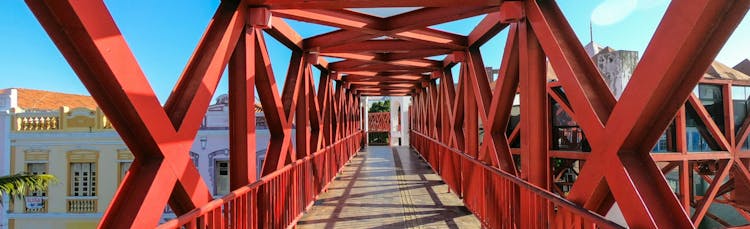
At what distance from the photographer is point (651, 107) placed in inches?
87.4

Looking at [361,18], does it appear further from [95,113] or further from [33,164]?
[33,164]

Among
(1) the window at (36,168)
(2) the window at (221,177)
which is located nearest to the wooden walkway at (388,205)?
(2) the window at (221,177)

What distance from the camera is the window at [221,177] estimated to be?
57.2 feet

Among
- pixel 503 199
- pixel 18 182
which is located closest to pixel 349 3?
pixel 503 199

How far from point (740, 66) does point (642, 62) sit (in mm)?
31819

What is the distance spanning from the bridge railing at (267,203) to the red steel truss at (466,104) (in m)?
0.02

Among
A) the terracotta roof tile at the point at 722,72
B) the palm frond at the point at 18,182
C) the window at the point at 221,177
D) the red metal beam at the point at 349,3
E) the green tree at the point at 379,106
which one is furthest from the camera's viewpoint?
the green tree at the point at 379,106

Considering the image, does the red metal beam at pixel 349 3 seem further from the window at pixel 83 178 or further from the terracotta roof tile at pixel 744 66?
the terracotta roof tile at pixel 744 66

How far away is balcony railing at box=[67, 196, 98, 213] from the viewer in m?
17.0

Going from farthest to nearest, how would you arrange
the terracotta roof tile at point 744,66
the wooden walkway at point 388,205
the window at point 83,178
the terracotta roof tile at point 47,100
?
1. the terracotta roof tile at point 744,66
2. the terracotta roof tile at point 47,100
3. the window at point 83,178
4. the wooden walkway at point 388,205

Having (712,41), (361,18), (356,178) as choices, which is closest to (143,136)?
(712,41)

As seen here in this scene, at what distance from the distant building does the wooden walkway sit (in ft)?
32.9

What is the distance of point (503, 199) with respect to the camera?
13.7 feet

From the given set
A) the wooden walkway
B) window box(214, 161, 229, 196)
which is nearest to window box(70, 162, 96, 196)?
window box(214, 161, 229, 196)
